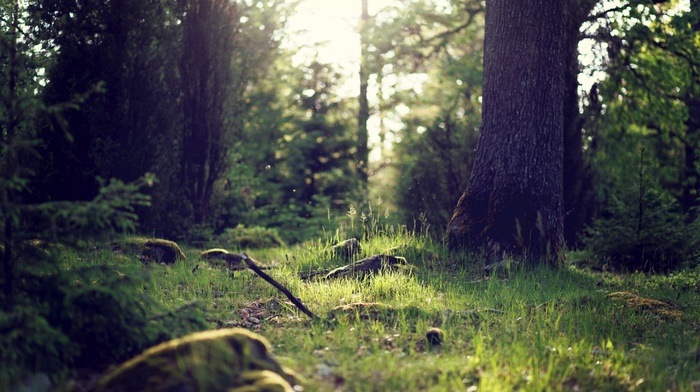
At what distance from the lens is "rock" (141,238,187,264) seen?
32.2ft

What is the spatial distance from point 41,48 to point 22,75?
2.02 meters

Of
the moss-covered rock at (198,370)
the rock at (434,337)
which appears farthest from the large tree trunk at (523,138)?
the moss-covered rock at (198,370)

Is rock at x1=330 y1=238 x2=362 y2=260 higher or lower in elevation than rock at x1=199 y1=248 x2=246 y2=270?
higher

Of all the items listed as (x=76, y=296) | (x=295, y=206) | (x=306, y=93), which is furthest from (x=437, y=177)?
(x=76, y=296)

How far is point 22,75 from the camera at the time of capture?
923 cm

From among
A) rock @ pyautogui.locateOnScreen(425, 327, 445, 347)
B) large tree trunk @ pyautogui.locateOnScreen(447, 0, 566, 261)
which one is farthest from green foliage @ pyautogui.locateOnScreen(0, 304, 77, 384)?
large tree trunk @ pyautogui.locateOnScreen(447, 0, 566, 261)

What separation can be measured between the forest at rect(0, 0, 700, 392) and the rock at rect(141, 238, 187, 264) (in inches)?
1.3

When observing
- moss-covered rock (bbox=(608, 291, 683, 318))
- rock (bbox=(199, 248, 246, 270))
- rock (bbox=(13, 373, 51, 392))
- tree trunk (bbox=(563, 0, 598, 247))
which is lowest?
moss-covered rock (bbox=(608, 291, 683, 318))

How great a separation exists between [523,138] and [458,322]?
3791 mm

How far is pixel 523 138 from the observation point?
9.34m

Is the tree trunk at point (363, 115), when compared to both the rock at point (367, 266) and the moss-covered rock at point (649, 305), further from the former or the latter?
the moss-covered rock at point (649, 305)

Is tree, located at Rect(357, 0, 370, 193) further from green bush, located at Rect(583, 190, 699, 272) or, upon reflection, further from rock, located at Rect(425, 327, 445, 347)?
rock, located at Rect(425, 327, 445, 347)

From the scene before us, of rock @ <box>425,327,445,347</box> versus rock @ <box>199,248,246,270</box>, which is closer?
rock @ <box>425,327,445,347</box>

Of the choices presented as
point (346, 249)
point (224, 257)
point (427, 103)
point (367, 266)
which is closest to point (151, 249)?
point (224, 257)
